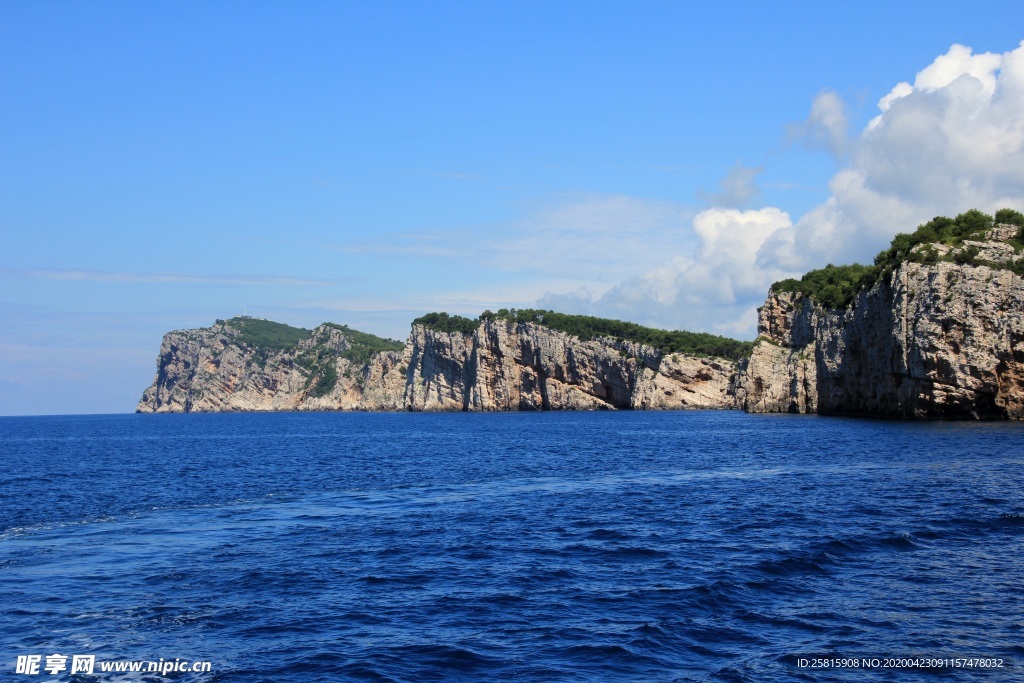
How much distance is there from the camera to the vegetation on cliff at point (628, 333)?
169250mm

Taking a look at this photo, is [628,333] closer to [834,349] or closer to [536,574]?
[834,349]

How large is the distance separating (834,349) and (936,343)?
2682cm

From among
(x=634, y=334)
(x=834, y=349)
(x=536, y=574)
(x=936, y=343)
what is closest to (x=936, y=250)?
(x=936, y=343)

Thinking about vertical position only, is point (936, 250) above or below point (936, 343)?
above

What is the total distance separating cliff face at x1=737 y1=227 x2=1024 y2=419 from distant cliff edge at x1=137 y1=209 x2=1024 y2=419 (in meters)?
0.11

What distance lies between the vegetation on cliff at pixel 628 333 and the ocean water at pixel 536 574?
123 meters

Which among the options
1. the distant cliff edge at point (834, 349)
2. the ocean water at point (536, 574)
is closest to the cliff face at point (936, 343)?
the distant cliff edge at point (834, 349)

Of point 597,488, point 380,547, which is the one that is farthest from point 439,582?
point 597,488

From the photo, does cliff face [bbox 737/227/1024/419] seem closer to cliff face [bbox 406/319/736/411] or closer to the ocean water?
the ocean water

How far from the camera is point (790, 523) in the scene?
28.9 metres

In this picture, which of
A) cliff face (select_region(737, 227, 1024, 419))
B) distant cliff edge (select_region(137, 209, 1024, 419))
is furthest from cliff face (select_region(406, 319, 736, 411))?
cliff face (select_region(737, 227, 1024, 419))

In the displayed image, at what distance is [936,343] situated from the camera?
2741 inches

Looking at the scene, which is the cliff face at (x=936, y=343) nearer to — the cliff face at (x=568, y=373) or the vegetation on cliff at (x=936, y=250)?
the vegetation on cliff at (x=936, y=250)

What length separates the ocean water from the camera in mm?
16078
